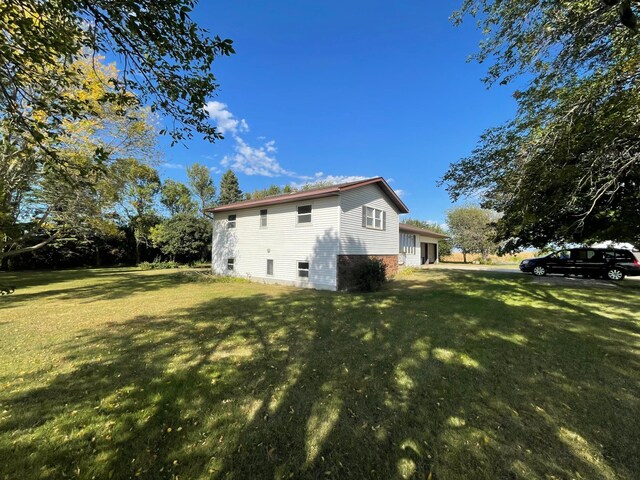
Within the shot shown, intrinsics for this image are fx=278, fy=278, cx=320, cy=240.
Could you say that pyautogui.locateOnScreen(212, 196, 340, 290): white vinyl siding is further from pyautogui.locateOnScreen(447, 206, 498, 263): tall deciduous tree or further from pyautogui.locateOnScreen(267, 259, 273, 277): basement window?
pyautogui.locateOnScreen(447, 206, 498, 263): tall deciduous tree

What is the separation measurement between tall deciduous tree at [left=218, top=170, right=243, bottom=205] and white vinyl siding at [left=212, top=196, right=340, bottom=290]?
79.1 ft

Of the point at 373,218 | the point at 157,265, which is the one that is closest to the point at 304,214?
the point at 373,218

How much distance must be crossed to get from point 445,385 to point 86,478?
389cm

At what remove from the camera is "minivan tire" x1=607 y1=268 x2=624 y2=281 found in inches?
580

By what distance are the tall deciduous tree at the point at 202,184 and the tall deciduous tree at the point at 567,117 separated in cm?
3962

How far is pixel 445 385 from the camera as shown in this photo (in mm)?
3760

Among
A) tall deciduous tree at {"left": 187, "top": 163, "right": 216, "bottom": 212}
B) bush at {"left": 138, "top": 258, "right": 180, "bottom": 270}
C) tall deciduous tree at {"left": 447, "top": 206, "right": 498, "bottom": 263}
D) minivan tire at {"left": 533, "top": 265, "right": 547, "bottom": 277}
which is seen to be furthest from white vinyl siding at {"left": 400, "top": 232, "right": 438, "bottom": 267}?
tall deciduous tree at {"left": 187, "top": 163, "right": 216, "bottom": 212}

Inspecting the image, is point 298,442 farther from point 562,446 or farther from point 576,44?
point 576,44

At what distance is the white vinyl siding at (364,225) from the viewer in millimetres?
13094

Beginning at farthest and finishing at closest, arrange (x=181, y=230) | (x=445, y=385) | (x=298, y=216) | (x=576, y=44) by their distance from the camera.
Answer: (x=181, y=230)
(x=298, y=216)
(x=576, y=44)
(x=445, y=385)

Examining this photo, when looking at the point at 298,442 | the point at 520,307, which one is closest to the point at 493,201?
the point at 520,307

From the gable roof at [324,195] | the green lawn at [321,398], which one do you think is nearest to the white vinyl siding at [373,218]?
the gable roof at [324,195]

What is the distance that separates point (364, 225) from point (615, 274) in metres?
13.8

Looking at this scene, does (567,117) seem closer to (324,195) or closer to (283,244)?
(324,195)
